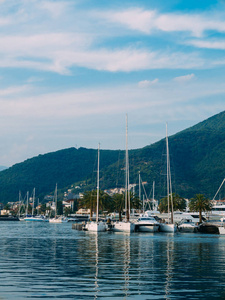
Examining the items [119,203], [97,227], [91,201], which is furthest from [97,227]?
[119,203]

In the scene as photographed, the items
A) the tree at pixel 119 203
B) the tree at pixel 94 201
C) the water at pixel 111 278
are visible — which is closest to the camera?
the water at pixel 111 278

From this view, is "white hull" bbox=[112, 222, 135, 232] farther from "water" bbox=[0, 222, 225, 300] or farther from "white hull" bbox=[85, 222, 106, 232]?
"water" bbox=[0, 222, 225, 300]

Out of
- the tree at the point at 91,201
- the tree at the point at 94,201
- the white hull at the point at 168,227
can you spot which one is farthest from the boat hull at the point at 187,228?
the tree at the point at 91,201

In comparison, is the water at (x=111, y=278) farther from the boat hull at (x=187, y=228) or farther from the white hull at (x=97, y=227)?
the boat hull at (x=187, y=228)

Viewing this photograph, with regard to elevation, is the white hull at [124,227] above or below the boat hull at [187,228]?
above

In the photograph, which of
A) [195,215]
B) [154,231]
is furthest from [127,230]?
[195,215]

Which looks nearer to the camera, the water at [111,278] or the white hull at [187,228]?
the water at [111,278]

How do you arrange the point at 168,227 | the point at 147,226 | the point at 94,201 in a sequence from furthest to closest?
the point at 94,201 → the point at 168,227 → the point at 147,226

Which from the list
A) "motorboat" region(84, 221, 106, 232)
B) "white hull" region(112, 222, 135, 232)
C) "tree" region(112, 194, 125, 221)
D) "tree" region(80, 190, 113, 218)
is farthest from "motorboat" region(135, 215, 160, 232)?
"tree" region(112, 194, 125, 221)

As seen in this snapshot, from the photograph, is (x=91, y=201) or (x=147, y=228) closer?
(x=147, y=228)

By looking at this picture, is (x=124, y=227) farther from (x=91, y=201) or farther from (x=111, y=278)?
(x=111, y=278)

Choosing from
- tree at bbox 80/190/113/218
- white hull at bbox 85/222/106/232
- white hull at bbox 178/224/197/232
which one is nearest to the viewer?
white hull at bbox 85/222/106/232

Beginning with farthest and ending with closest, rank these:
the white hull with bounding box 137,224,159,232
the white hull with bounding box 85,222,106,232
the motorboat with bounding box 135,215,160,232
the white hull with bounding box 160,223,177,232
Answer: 1. the white hull with bounding box 160,223,177,232
2. the motorboat with bounding box 135,215,160,232
3. the white hull with bounding box 137,224,159,232
4. the white hull with bounding box 85,222,106,232

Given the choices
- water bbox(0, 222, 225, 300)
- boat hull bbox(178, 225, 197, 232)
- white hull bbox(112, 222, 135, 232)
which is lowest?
water bbox(0, 222, 225, 300)
